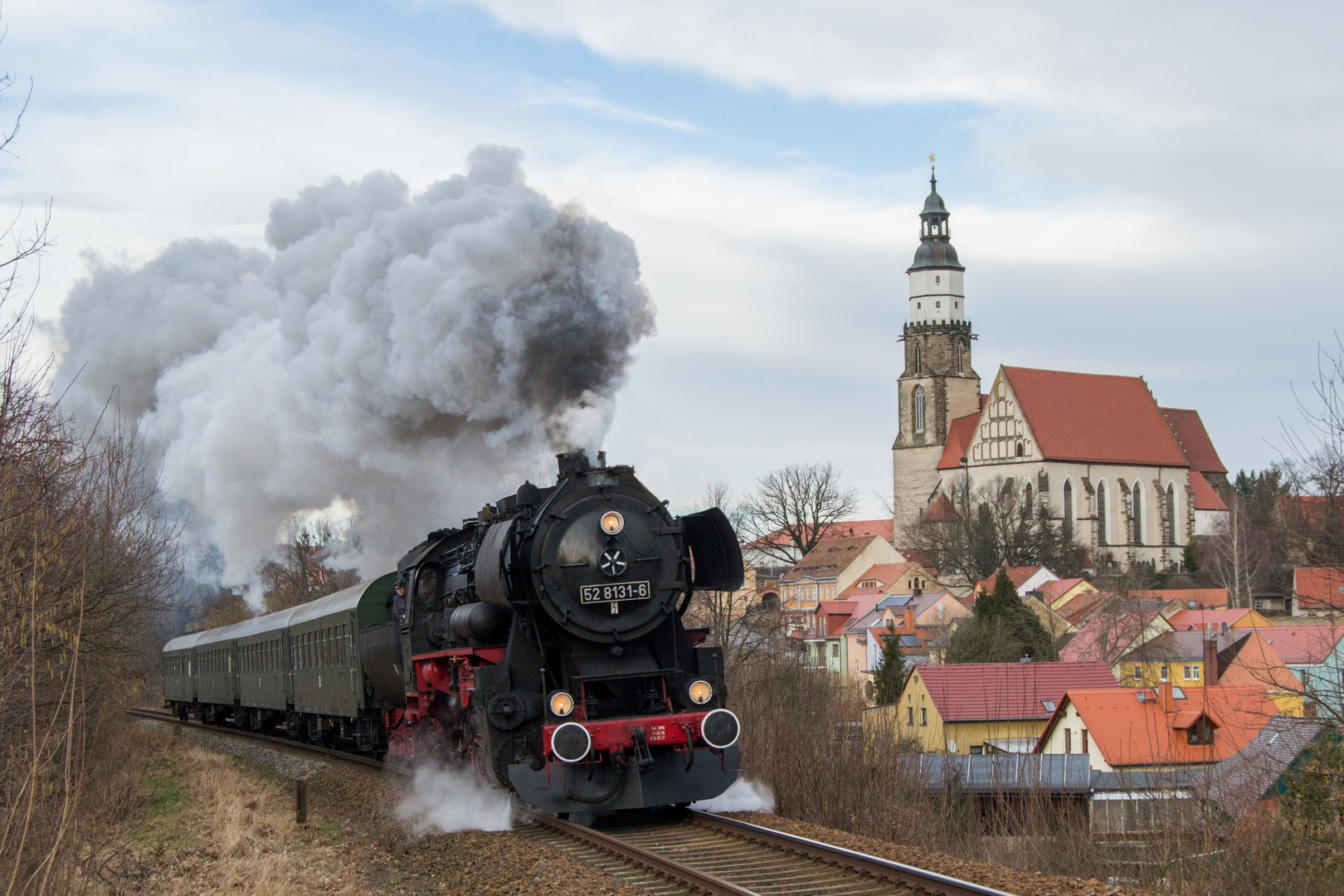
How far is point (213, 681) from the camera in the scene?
96.0 ft

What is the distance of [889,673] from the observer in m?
43.2

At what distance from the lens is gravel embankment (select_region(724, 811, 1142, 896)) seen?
7.41 m

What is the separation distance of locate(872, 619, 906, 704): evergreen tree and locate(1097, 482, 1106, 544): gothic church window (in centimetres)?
4815

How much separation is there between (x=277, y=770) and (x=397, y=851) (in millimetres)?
8247

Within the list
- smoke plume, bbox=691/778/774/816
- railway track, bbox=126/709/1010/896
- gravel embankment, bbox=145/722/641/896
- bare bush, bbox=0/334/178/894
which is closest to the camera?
bare bush, bbox=0/334/178/894

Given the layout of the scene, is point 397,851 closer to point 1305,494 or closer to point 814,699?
point 1305,494

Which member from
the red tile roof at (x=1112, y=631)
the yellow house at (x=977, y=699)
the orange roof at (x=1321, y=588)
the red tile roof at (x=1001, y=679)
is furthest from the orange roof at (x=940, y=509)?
the orange roof at (x=1321, y=588)

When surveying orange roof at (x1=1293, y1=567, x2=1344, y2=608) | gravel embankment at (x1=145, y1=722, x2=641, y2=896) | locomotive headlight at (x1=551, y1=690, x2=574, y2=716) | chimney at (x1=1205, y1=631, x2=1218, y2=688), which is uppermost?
orange roof at (x1=1293, y1=567, x2=1344, y2=608)

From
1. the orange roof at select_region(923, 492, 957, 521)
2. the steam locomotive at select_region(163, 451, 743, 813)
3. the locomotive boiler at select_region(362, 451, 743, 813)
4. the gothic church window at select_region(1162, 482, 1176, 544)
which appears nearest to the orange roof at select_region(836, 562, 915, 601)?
the orange roof at select_region(923, 492, 957, 521)

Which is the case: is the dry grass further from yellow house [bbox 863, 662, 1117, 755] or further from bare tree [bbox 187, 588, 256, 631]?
bare tree [bbox 187, 588, 256, 631]

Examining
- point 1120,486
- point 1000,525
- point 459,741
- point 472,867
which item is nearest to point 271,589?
point 459,741

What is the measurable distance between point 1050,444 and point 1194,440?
20490 mm

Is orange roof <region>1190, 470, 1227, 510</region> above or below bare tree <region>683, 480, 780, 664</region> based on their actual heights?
above

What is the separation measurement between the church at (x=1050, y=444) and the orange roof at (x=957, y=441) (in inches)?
3.5
